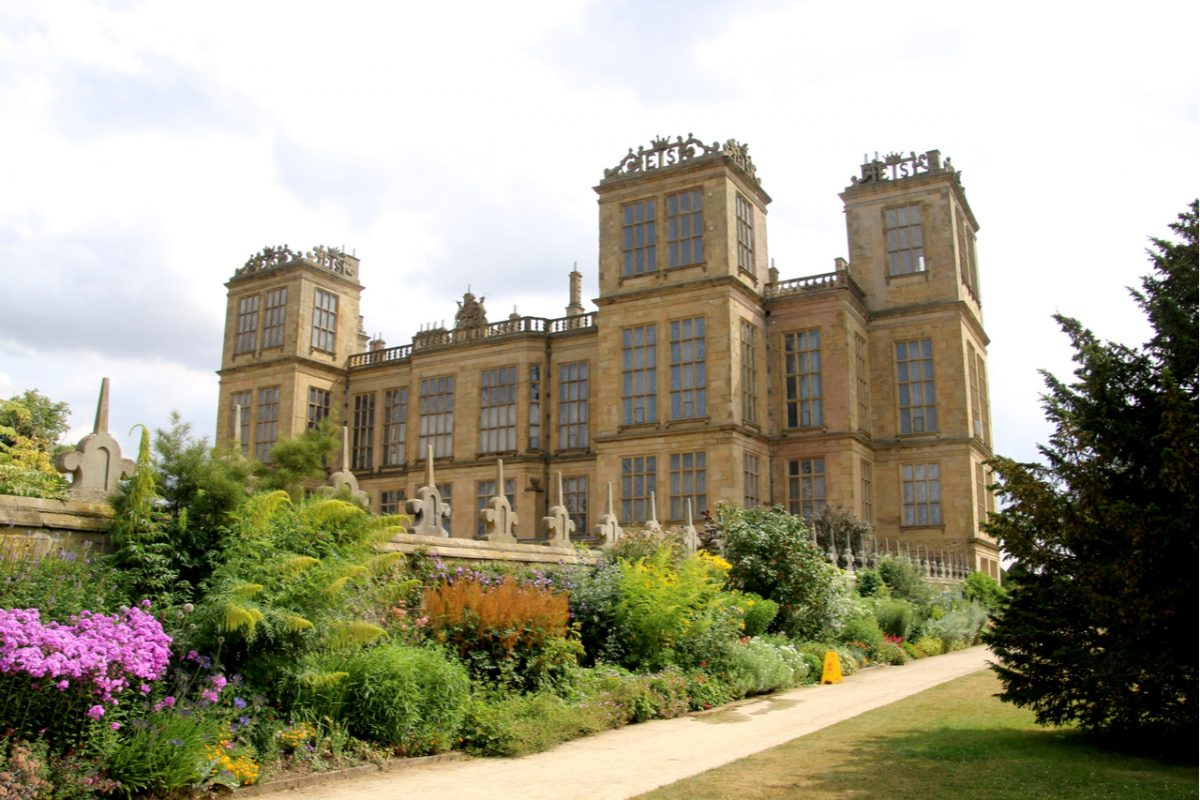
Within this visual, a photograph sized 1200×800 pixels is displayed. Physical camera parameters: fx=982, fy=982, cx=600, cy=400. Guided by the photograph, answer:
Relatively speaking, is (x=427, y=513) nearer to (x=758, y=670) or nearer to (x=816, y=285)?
(x=758, y=670)

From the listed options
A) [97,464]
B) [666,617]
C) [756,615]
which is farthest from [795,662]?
[97,464]

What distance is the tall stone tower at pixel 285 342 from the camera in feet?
135

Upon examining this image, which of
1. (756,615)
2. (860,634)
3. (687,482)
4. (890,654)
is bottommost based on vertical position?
(890,654)

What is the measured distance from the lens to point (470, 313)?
1576 inches

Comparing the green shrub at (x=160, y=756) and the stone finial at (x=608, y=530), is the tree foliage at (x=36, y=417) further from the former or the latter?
the green shrub at (x=160, y=756)

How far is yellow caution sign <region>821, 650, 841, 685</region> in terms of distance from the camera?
1720 cm

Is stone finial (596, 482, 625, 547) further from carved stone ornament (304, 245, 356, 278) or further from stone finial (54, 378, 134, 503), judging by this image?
carved stone ornament (304, 245, 356, 278)

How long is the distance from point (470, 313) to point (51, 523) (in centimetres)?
3143

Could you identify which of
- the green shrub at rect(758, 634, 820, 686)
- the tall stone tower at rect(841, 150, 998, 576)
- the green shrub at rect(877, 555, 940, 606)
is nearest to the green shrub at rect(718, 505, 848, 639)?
the green shrub at rect(758, 634, 820, 686)

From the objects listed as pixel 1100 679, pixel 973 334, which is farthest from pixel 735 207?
pixel 1100 679

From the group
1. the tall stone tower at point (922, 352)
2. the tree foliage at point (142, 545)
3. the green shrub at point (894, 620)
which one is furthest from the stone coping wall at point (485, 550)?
the tall stone tower at point (922, 352)

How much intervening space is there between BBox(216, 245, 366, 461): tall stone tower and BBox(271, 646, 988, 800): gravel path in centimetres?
3066

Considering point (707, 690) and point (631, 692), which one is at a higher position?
point (631, 692)

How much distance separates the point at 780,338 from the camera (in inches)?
1356
